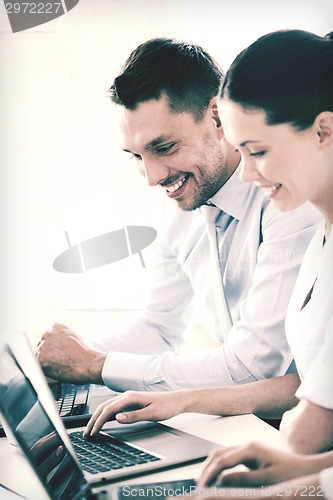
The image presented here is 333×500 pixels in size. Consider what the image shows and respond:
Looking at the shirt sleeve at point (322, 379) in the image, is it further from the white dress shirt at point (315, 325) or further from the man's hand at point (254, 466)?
the man's hand at point (254, 466)

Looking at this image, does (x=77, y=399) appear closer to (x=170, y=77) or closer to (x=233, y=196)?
(x=233, y=196)

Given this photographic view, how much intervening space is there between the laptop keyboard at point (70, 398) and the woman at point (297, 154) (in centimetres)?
17

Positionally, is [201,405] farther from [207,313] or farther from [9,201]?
[9,201]

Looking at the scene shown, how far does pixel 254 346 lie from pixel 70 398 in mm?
445

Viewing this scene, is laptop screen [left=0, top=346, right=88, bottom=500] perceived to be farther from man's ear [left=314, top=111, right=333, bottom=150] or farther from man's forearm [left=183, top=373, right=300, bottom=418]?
man's ear [left=314, top=111, right=333, bottom=150]

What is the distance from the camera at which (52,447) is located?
2.78 ft

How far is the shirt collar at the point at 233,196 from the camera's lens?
1.33 m

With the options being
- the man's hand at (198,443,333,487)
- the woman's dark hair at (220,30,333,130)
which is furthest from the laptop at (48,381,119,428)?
the woman's dark hair at (220,30,333,130)

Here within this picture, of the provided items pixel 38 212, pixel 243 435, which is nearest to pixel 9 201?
pixel 38 212

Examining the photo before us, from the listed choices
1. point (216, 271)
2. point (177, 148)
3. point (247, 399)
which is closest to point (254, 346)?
point (247, 399)

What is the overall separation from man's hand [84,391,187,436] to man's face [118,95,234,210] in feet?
1.70

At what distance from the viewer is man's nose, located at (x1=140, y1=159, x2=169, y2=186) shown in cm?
132

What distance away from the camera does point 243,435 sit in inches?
37.9

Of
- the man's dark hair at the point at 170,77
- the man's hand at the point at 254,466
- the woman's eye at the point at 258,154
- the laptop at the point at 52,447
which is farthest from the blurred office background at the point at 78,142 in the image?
the man's hand at the point at 254,466
